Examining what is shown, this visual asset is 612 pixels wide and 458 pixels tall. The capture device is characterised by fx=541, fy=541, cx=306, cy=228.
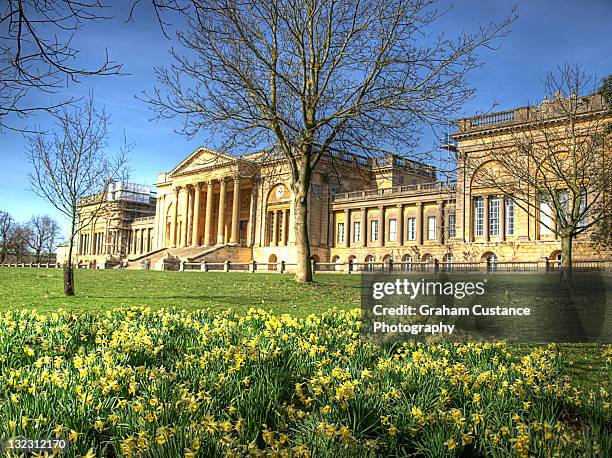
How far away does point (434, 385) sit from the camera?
5.05 meters

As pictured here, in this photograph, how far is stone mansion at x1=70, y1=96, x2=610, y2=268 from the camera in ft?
131

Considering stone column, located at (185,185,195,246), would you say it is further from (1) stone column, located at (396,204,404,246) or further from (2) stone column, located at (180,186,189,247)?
(1) stone column, located at (396,204,404,246)

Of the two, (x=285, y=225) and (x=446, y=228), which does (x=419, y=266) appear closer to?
(x=446, y=228)

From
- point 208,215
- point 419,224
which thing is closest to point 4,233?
point 208,215

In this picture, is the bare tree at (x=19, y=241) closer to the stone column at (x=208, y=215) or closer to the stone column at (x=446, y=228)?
the stone column at (x=208, y=215)

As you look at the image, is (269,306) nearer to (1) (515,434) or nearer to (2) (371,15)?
(1) (515,434)

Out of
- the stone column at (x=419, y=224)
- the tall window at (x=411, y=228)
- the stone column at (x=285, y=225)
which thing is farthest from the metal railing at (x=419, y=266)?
the stone column at (x=285, y=225)

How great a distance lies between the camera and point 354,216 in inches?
2276

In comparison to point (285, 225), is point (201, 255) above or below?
below

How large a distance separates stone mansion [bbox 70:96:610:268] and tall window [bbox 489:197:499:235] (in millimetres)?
76

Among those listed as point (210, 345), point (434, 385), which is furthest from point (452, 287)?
point (210, 345)

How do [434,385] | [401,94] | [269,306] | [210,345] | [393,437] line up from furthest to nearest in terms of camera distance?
1. [401,94]
2. [269,306]
3. [210,345]
4. [434,385]
5. [393,437]

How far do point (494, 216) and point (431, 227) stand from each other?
9.67 metres

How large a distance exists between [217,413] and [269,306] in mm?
8657
